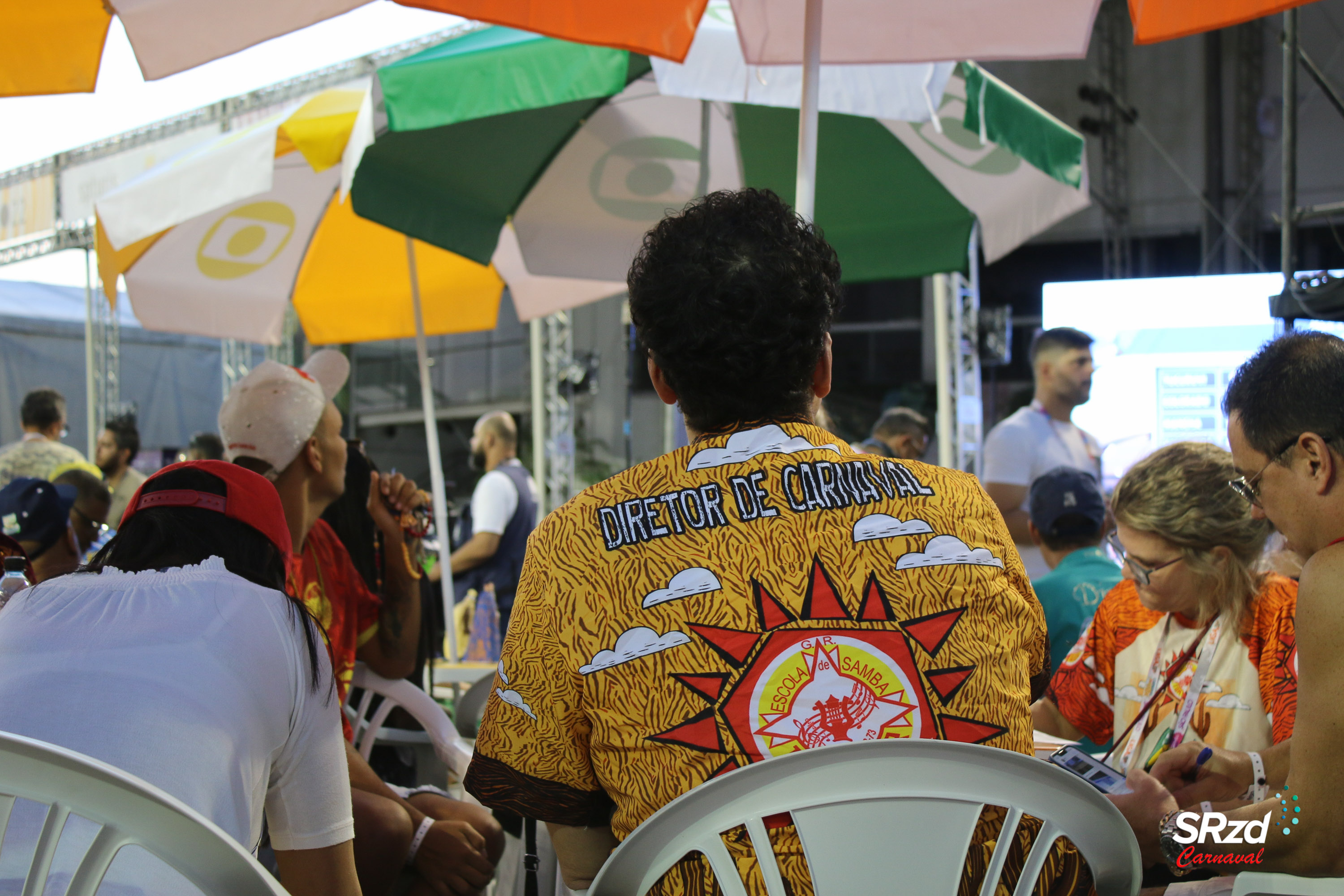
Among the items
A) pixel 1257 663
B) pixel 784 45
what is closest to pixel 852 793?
pixel 1257 663

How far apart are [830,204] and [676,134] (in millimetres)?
629

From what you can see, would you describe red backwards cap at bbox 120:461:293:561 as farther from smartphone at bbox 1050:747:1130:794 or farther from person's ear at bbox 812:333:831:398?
smartphone at bbox 1050:747:1130:794

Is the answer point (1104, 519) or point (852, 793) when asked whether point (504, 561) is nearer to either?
point (1104, 519)

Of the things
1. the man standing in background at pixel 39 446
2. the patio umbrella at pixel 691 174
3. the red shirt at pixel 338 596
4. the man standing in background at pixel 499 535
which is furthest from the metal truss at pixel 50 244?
the red shirt at pixel 338 596

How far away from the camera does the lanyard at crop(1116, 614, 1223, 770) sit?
176 centimetres

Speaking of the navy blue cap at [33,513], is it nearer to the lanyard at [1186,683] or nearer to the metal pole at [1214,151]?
the lanyard at [1186,683]

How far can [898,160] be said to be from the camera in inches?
145

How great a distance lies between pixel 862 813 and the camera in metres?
0.92

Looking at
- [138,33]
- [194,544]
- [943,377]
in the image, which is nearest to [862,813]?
[194,544]

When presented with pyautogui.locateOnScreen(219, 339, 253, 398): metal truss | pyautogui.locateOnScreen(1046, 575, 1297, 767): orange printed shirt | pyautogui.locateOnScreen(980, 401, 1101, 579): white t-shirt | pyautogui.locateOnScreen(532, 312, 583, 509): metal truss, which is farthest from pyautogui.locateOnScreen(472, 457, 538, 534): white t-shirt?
pyautogui.locateOnScreen(219, 339, 253, 398): metal truss

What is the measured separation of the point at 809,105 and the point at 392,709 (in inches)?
68.1

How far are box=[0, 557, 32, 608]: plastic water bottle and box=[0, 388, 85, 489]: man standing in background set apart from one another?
229 cm

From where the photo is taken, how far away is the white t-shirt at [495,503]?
485cm

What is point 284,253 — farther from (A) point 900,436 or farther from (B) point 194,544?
(B) point 194,544
